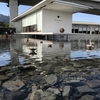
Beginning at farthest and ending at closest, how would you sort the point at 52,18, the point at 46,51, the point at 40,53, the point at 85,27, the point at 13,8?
the point at 85,27
the point at 13,8
the point at 52,18
the point at 46,51
the point at 40,53

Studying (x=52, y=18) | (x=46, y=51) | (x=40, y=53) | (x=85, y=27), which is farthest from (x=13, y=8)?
(x=40, y=53)

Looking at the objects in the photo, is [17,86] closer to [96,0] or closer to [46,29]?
[46,29]

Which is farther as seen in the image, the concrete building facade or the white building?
Answer: the concrete building facade

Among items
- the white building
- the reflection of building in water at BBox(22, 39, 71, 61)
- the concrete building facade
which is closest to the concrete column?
the white building

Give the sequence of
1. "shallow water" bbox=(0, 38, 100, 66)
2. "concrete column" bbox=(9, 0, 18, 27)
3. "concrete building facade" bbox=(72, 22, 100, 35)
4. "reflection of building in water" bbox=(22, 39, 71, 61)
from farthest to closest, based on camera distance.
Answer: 1. "concrete column" bbox=(9, 0, 18, 27)
2. "concrete building facade" bbox=(72, 22, 100, 35)
3. "reflection of building in water" bbox=(22, 39, 71, 61)
4. "shallow water" bbox=(0, 38, 100, 66)

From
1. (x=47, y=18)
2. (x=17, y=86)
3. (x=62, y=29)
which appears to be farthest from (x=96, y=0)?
(x=17, y=86)

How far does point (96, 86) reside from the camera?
244cm

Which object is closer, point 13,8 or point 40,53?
point 40,53

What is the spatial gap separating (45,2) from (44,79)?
11576mm

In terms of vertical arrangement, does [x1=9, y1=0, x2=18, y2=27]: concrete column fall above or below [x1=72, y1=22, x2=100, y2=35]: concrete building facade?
above

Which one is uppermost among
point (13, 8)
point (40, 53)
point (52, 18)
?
point (13, 8)

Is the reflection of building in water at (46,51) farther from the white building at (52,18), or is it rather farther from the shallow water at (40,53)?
the white building at (52,18)

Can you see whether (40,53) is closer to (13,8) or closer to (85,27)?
(85,27)

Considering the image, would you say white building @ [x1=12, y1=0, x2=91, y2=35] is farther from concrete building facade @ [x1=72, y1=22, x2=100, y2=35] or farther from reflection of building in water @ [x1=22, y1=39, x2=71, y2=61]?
concrete building facade @ [x1=72, y1=22, x2=100, y2=35]
